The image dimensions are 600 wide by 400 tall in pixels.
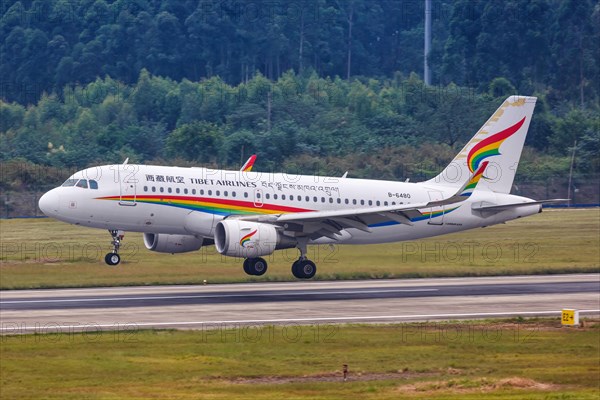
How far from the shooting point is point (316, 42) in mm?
147375

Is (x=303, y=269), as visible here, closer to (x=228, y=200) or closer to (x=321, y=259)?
(x=321, y=259)

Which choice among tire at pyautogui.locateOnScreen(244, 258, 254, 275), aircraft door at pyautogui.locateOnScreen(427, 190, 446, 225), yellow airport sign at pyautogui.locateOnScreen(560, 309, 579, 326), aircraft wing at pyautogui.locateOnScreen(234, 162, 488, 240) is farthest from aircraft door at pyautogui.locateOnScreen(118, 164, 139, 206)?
yellow airport sign at pyautogui.locateOnScreen(560, 309, 579, 326)

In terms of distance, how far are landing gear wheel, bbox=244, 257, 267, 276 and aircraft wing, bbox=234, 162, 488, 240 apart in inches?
84.5

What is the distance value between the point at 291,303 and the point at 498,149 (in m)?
14.9

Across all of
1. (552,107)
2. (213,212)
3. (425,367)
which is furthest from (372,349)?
(552,107)

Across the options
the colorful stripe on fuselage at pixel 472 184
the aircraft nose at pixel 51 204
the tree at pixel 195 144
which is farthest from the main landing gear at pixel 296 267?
the tree at pixel 195 144

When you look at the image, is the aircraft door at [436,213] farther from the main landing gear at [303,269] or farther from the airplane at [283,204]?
the main landing gear at [303,269]

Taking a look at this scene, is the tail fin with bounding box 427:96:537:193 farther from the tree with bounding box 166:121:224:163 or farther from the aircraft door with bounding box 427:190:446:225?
the tree with bounding box 166:121:224:163

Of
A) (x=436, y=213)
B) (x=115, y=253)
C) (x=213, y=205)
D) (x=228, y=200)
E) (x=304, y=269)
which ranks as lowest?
(x=304, y=269)

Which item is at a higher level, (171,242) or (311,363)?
(171,242)

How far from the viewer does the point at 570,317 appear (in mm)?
38719

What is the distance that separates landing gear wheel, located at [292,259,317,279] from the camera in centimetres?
5006

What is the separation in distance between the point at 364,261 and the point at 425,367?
22.2 m

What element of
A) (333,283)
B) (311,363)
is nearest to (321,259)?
(333,283)
